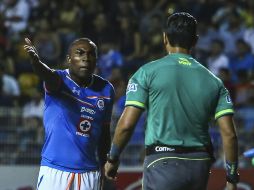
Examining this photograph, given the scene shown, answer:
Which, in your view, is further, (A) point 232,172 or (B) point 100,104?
(B) point 100,104

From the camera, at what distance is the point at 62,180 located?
6957 mm

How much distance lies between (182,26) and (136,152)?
5.93 m

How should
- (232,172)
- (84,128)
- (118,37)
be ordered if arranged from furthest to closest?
(118,37)
(84,128)
(232,172)

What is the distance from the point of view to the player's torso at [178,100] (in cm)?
586

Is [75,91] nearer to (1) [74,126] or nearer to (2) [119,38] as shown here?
(1) [74,126]

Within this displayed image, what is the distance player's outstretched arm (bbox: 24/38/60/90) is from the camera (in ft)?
21.5

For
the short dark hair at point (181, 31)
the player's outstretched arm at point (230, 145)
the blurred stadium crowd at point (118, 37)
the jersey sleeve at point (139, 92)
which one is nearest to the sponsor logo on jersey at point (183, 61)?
the short dark hair at point (181, 31)

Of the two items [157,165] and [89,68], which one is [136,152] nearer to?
[89,68]

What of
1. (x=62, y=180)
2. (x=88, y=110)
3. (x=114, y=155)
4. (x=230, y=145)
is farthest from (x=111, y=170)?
(x=88, y=110)

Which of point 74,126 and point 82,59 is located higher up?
point 82,59

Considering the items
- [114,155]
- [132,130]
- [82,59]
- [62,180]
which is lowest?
[62,180]

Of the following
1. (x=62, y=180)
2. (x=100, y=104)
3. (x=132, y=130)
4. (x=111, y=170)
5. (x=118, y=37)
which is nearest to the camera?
(x=132, y=130)

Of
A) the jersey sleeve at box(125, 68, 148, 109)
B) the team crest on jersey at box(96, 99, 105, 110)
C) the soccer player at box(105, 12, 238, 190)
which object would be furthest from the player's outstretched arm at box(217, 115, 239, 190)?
the team crest on jersey at box(96, 99, 105, 110)

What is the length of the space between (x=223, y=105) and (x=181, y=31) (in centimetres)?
67
